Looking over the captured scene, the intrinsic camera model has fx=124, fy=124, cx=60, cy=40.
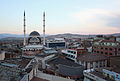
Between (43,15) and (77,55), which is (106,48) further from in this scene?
(43,15)

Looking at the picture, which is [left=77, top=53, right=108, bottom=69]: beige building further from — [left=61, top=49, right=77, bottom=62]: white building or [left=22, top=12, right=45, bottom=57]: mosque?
[left=22, top=12, right=45, bottom=57]: mosque

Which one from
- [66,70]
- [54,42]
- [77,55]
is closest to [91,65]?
[77,55]

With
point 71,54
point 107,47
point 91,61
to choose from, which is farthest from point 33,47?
point 107,47

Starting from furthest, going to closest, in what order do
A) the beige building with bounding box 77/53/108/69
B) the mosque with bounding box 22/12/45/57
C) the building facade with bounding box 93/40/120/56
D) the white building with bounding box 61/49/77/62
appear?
the mosque with bounding box 22/12/45/57 → the building facade with bounding box 93/40/120/56 → the white building with bounding box 61/49/77/62 → the beige building with bounding box 77/53/108/69

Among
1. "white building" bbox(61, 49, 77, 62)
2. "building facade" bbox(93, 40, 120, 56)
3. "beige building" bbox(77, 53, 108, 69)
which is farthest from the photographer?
"building facade" bbox(93, 40, 120, 56)

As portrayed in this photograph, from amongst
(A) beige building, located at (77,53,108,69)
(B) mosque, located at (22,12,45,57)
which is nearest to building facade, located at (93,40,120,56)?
(A) beige building, located at (77,53,108,69)

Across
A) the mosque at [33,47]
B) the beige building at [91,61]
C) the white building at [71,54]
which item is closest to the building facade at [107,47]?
the beige building at [91,61]

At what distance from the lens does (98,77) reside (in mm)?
14664

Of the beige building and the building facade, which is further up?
the building facade

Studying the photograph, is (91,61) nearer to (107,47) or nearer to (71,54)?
(71,54)

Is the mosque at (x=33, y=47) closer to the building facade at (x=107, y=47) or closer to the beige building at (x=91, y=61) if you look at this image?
the beige building at (x=91, y=61)

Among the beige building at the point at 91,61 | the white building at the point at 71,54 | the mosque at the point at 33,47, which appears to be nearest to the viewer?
the beige building at the point at 91,61

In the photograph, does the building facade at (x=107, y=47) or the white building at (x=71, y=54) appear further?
the building facade at (x=107, y=47)

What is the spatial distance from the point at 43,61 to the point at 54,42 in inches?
1247
